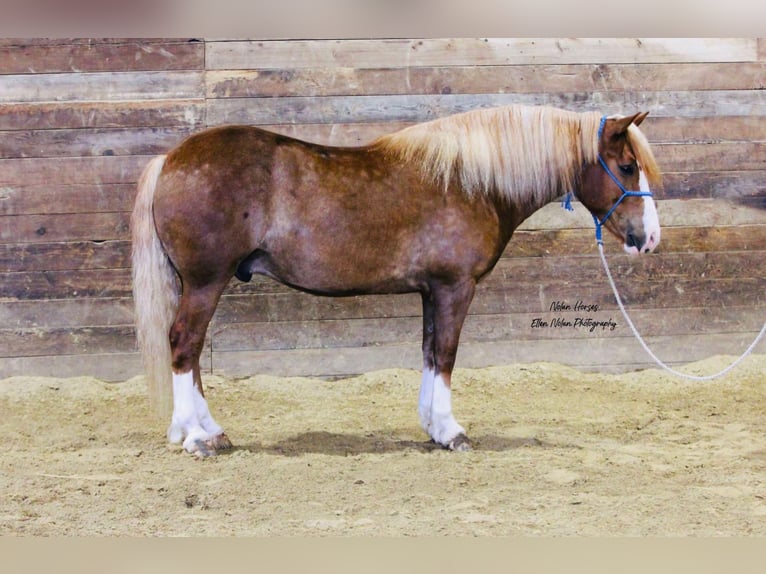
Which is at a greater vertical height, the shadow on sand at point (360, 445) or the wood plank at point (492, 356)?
the wood plank at point (492, 356)

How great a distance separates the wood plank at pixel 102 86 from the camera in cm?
506

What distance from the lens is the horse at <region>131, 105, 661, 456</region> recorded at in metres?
3.80

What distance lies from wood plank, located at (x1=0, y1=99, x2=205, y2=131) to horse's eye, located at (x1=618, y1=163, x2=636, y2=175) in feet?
8.22

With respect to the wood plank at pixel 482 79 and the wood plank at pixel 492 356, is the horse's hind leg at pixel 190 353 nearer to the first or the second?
the wood plank at pixel 492 356

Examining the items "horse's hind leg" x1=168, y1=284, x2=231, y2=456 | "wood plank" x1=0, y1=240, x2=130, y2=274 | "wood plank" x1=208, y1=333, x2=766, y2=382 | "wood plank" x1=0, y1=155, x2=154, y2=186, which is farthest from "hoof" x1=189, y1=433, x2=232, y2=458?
"wood plank" x1=0, y1=155, x2=154, y2=186

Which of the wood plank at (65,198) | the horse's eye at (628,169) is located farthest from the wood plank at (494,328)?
the horse's eye at (628,169)

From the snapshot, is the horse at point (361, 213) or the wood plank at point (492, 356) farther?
the wood plank at point (492, 356)

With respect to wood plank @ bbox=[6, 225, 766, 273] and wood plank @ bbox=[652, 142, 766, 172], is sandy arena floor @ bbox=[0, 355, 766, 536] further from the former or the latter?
wood plank @ bbox=[652, 142, 766, 172]

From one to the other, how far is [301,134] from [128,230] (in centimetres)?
118

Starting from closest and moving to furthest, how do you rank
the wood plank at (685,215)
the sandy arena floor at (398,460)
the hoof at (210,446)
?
the sandy arena floor at (398,460) → the hoof at (210,446) → the wood plank at (685,215)

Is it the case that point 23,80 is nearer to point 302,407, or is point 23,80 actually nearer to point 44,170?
point 44,170

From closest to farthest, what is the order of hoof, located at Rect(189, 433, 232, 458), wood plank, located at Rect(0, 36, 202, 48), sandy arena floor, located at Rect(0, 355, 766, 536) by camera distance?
sandy arena floor, located at Rect(0, 355, 766, 536) → hoof, located at Rect(189, 433, 232, 458) → wood plank, located at Rect(0, 36, 202, 48)

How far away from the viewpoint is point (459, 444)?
3936 mm

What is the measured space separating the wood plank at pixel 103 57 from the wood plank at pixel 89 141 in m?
0.36
